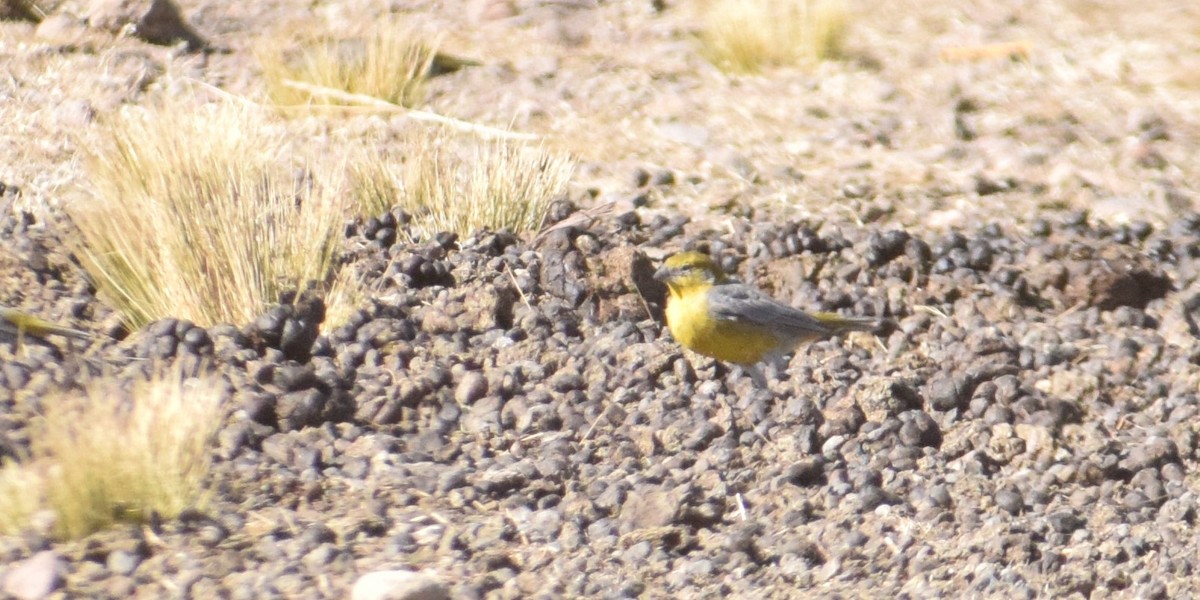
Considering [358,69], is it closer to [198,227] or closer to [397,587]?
[198,227]

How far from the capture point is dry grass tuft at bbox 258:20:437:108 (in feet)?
23.4

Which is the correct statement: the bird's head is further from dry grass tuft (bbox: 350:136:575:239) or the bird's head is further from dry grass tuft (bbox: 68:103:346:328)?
dry grass tuft (bbox: 68:103:346:328)

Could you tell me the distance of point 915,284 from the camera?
5.72 meters

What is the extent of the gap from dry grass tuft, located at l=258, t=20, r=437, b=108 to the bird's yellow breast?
2625 millimetres

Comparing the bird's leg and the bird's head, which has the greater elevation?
the bird's head

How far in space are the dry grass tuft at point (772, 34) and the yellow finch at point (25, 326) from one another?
4141mm

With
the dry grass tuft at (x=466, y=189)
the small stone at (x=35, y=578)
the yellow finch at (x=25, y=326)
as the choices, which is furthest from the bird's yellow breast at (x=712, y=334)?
the small stone at (x=35, y=578)

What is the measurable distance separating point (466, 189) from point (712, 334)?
1405 millimetres

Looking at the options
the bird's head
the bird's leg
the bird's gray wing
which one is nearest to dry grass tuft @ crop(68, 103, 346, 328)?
the bird's head

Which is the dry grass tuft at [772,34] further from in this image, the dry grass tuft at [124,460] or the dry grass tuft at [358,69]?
the dry grass tuft at [124,460]

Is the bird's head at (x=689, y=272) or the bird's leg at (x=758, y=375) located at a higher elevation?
the bird's head at (x=689, y=272)

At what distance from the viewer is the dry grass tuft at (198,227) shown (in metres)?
5.09

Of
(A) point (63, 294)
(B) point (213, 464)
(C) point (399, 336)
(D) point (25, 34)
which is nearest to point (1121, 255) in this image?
(C) point (399, 336)

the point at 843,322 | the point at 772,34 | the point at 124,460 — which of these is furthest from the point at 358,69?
the point at 124,460
